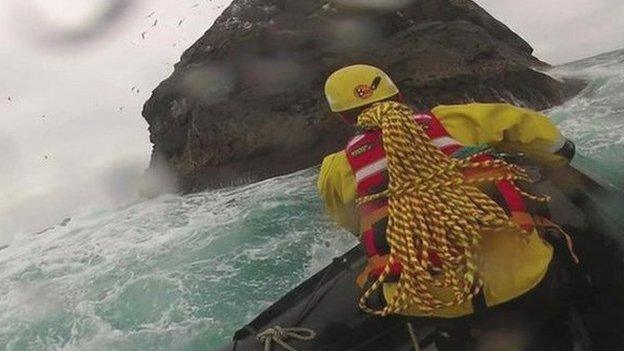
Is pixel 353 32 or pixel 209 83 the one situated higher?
pixel 353 32

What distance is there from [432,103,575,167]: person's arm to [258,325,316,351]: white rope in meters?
1.21

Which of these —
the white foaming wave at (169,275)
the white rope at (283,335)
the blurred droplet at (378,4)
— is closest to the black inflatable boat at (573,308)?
the white rope at (283,335)

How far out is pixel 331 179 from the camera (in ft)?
8.34

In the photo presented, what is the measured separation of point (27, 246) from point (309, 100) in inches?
298

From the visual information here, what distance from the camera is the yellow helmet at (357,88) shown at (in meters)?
2.26

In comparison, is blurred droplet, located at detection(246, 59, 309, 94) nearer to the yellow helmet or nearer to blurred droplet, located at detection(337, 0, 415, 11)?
blurred droplet, located at detection(337, 0, 415, 11)

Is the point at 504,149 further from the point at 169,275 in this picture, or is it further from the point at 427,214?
the point at 169,275

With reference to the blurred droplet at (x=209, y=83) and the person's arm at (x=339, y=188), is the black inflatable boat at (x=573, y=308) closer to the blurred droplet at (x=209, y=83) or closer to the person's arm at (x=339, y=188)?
the person's arm at (x=339, y=188)

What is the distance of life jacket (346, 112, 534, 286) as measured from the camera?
215 centimetres

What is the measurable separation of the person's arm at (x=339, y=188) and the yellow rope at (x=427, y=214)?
0.97 ft

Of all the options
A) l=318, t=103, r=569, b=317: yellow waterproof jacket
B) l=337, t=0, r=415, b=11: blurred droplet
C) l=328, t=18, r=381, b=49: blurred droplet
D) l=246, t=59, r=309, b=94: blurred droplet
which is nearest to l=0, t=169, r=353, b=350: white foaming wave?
l=318, t=103, r=569, b=317: yellow waterproof jacket

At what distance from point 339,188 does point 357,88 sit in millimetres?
459

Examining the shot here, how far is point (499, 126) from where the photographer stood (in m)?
2.30

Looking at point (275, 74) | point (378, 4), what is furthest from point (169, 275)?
point (378, 4)
